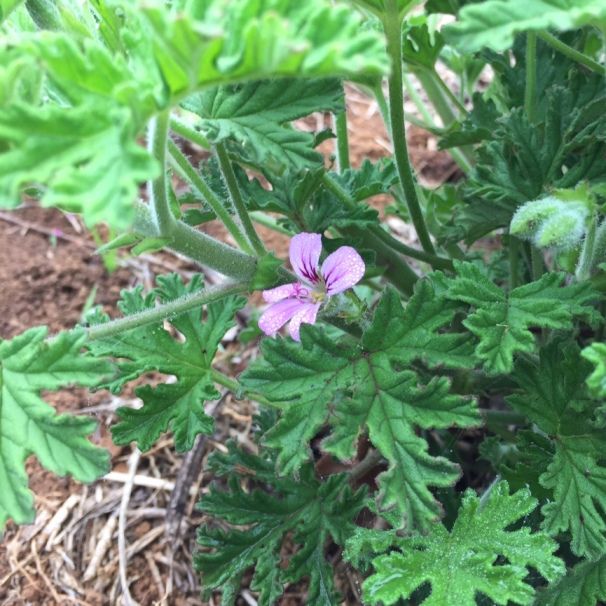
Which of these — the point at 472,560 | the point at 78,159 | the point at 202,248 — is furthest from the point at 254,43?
the point at 472,560

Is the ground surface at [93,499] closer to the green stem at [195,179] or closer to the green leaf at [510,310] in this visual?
the green leaf at [510,310]

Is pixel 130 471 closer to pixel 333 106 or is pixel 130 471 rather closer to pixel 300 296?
pixel 300 296

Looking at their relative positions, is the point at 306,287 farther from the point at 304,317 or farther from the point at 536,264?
the point at 536,264

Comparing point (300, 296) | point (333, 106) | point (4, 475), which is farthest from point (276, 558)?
point (333, 106)

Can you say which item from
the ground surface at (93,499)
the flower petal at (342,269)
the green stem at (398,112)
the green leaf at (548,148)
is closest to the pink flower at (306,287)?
the flower petal at (342,269)

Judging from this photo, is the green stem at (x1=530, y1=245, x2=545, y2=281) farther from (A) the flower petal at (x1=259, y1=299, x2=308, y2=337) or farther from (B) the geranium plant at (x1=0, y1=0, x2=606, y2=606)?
(A) the flower petal at (x1=259, y1=299, x2=308, y2=337)

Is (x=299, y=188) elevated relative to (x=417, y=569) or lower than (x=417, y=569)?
elevated
